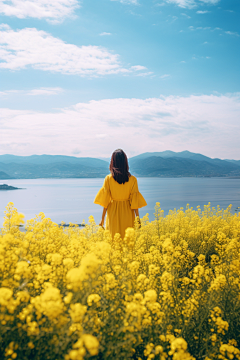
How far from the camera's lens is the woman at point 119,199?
14.0 feet

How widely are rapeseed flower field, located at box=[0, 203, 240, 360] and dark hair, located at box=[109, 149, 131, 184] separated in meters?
0.92

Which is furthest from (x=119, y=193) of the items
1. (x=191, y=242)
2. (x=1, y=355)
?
(x=1, y=355)

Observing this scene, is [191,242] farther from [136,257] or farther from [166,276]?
[166,276]

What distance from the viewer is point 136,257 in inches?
132

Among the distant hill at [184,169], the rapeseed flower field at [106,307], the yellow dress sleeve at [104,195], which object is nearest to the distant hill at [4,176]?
the distant hill at [184,169]

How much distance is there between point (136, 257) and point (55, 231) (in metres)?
1.46

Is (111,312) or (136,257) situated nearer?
(111,312)

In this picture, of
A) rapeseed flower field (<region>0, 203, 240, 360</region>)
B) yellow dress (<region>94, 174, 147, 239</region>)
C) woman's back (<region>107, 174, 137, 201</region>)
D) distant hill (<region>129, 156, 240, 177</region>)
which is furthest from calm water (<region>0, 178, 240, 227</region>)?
distant hill (<region>129, 156, 240, 177</region>)

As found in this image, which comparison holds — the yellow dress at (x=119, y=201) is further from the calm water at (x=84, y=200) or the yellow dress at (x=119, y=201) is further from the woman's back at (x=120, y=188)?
the calm water at (x=84, y=200)

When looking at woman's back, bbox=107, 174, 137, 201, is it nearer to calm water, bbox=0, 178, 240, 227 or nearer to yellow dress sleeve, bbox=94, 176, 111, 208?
yellow dress sleeve, bbox=94, 176, 111, 208

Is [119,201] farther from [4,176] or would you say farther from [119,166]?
[4,176]

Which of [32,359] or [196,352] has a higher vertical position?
[32,359]

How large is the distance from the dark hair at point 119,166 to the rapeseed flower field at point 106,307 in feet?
3.02

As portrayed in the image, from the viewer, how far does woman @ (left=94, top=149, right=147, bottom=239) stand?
4.26m
